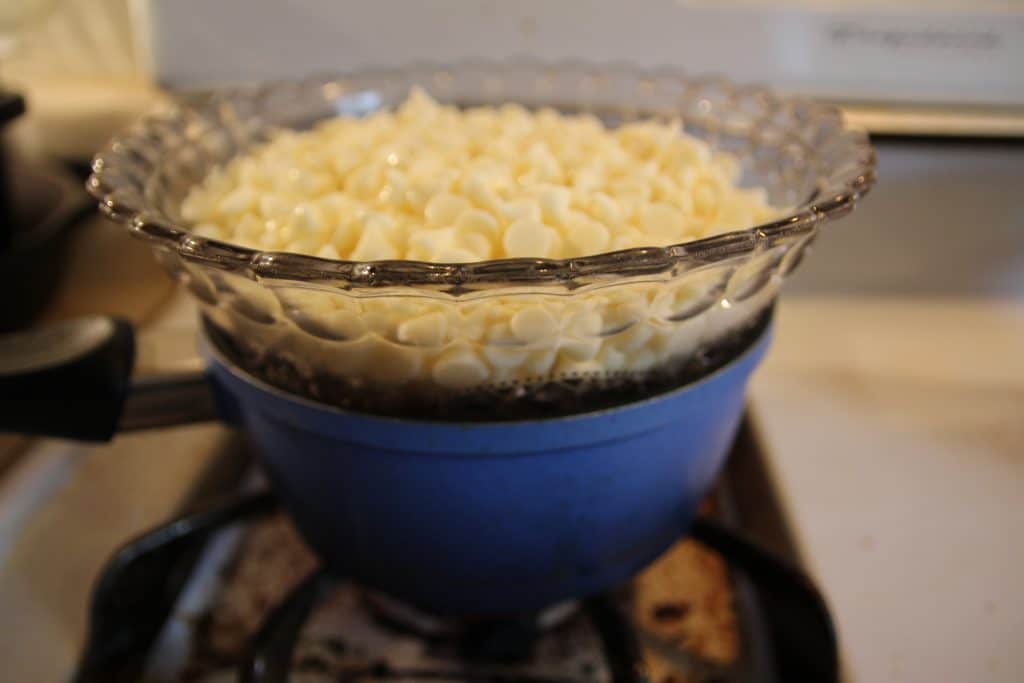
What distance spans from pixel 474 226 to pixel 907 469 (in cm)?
32

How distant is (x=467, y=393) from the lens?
0.92 ft

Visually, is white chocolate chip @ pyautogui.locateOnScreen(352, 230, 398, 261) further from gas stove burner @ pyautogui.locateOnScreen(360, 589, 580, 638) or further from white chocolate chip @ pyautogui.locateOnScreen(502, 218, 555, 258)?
gas stove burner @ pyautogui.locateOnScreen(360, 589, 580, 638)

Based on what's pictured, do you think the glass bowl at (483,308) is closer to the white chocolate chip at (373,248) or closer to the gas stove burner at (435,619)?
the white chocolate chip at (373,248)

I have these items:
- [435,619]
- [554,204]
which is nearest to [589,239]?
[554,204]

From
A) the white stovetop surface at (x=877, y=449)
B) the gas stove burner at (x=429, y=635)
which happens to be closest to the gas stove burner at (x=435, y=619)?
the gas stove burner at (x=429, y=635)

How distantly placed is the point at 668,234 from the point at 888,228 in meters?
0.39

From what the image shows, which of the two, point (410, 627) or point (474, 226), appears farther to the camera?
point (410, 627)

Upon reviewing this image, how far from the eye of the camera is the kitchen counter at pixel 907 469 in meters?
0.35

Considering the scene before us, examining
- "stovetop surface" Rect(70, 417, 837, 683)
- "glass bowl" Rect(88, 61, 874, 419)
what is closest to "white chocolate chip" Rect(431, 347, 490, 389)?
"glass bowl" Rect(88, 61, 874, 419)

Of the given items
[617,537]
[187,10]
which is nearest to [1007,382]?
[617,537]

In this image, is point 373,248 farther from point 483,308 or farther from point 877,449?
point 877,449

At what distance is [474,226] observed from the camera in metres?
0.29

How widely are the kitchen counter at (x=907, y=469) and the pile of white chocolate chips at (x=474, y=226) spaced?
0.17 meters

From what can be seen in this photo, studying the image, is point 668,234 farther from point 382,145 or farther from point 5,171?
point 5,171
